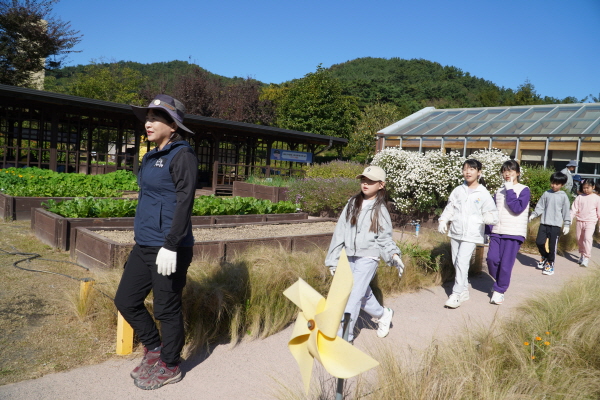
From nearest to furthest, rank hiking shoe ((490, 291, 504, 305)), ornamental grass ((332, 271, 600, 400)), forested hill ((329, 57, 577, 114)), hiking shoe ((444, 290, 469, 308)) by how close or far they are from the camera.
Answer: ornamental grass ((332, 271, 600, 400)), hiking shoe ((444, 290, 469, 308)), hiking shoe ((490, 291, 504, 305)), forested hill ((329, 57, 577, 114))

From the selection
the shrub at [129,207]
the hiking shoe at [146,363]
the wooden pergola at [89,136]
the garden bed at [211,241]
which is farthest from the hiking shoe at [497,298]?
the wooden pergola at [89,136]

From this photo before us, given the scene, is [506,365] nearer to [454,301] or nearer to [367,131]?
[454,301]

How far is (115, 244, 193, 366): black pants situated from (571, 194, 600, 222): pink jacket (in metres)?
8.48

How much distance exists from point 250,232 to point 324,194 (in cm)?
527

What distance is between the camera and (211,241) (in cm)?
628

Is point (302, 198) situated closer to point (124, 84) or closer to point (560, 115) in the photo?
point (560, 115)

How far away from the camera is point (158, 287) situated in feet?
10.7

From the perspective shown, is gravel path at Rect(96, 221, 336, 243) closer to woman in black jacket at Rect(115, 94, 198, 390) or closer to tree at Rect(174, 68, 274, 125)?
woman in black jacket at Rect(115, 94, 198, 390)

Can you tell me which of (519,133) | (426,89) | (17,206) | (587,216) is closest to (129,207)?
(17,206)

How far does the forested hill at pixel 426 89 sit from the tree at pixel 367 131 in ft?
39.5

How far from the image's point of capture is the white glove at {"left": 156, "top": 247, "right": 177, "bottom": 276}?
3037 mm

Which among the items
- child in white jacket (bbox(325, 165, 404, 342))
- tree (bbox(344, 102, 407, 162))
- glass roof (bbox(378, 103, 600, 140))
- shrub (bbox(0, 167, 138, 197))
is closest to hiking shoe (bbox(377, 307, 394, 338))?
child in white jacket (bbox(325, 165, 404, 342))

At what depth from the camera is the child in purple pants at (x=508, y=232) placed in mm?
5992

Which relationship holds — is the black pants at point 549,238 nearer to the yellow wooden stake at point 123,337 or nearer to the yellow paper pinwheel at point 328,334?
the yellow wooden stake at point 123,337
